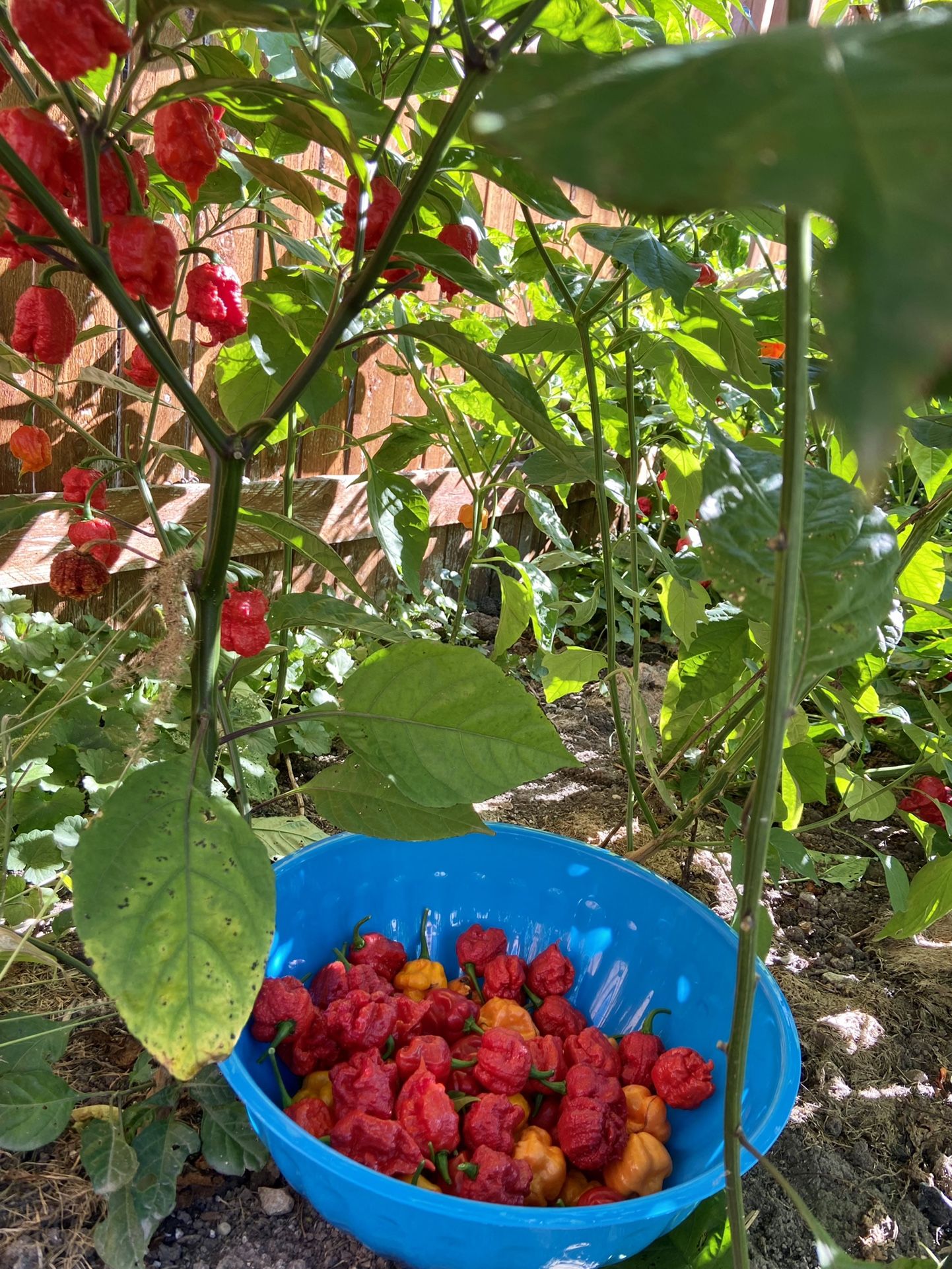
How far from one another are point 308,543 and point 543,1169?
0.70 m

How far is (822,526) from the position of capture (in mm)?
469

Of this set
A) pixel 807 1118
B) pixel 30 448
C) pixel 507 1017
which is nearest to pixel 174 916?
pixel 507 1017

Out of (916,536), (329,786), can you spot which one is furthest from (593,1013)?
(916,536)

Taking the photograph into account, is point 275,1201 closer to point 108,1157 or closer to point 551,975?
point 108,1157

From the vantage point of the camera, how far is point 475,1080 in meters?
1.00

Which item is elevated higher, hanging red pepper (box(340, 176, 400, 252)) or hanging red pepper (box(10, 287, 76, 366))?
hanging red pepper (box(340, 176, 400, 252))

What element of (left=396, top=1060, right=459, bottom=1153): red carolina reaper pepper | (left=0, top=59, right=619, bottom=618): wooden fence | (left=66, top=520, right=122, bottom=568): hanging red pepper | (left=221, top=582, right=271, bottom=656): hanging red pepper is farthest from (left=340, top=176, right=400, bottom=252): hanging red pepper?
(left=396, top=1060, right=459, bottom=1153): red carolina reaper pepper

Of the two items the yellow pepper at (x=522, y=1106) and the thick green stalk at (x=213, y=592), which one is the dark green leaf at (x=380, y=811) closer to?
the thick green stalk at (x=213, y=592)

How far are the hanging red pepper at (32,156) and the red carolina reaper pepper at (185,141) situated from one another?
8 centimetres

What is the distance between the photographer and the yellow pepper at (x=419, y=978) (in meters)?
1.13

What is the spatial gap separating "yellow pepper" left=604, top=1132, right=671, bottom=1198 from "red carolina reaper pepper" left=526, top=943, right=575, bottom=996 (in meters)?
0.22

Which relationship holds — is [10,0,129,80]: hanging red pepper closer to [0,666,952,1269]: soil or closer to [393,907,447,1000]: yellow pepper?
[0,666,952,1269]: soil

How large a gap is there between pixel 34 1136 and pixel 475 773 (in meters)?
0.57

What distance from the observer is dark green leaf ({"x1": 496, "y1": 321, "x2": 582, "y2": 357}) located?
106cm
